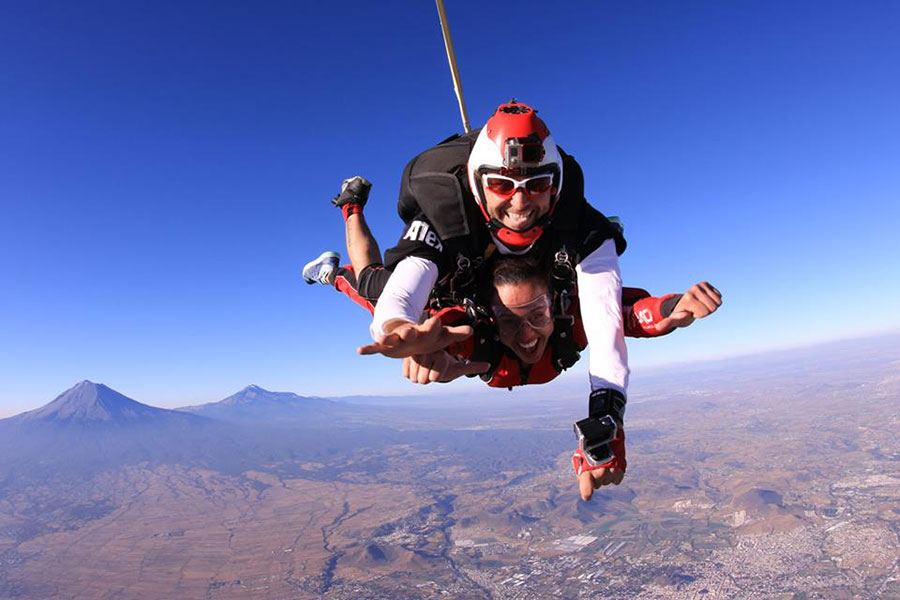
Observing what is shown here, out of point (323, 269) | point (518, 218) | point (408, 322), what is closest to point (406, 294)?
point (408, 322)

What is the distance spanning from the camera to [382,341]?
223 cm

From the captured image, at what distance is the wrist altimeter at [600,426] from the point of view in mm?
2859

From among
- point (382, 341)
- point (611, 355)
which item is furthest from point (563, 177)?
point (382, 341)

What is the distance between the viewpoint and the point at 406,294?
3.05 metres

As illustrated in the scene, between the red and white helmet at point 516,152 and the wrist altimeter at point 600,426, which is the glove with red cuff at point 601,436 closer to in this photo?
the wrist altimeter at point 600,426

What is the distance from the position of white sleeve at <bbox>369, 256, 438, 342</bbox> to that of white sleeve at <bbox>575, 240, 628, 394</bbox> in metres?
1.21

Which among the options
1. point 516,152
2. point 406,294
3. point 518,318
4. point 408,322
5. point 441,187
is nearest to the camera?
point 408,322

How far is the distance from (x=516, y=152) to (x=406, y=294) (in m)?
1.21

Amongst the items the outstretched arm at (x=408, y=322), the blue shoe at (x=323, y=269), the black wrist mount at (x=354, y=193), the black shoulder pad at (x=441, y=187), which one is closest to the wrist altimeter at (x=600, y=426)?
the outstretched arm at (x=408, y=322)

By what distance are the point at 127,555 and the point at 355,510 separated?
73.5 meters

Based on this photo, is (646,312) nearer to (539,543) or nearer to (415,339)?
(415,339)

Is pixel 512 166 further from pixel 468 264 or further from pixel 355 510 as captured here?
pixel 355 510

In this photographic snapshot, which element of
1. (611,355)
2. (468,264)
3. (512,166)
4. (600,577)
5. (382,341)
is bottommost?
(600,577)

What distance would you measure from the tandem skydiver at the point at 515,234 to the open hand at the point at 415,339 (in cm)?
33
